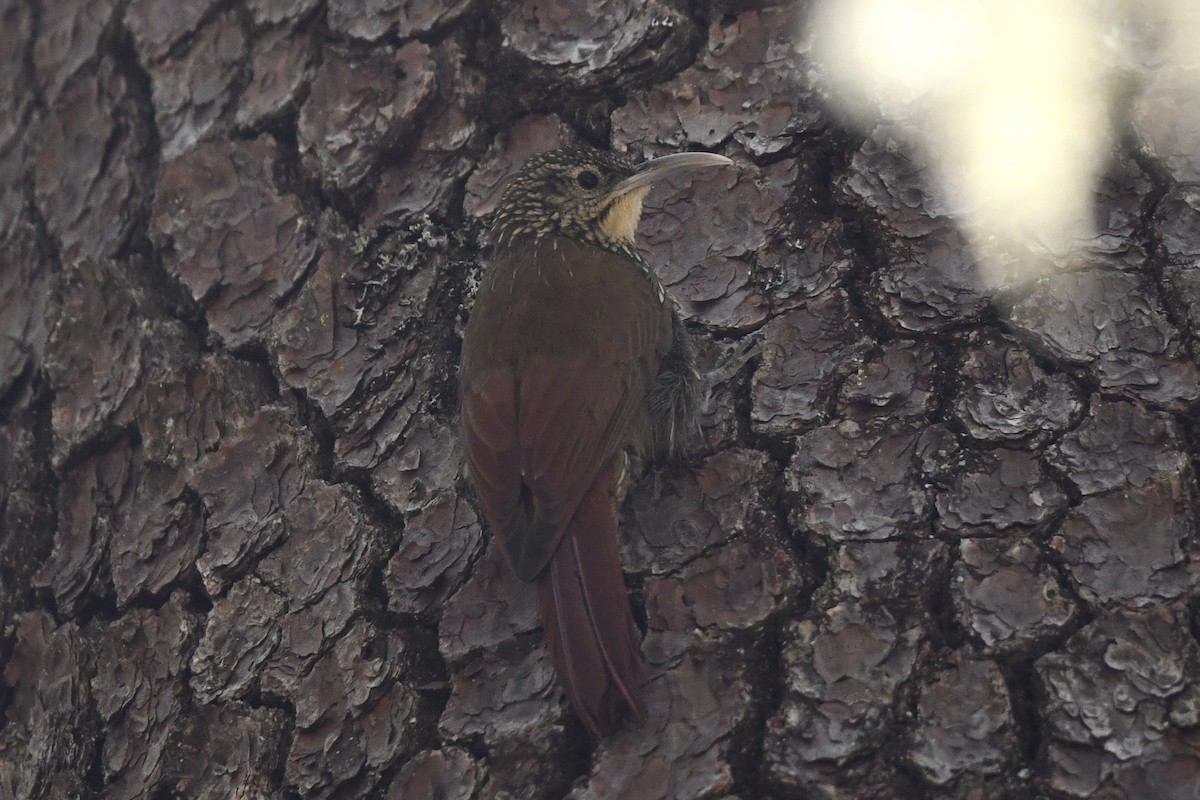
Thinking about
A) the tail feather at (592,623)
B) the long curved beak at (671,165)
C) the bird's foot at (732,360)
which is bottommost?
the tail feather at (592,623)

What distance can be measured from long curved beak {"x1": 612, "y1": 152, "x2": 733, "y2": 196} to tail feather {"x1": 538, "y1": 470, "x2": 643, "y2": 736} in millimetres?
943

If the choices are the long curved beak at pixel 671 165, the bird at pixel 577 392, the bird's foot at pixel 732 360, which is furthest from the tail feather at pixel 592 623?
the long curved beak at pixel 671 165

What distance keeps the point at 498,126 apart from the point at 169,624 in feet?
5.15

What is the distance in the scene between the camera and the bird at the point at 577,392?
2658mm

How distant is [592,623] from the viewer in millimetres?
2637

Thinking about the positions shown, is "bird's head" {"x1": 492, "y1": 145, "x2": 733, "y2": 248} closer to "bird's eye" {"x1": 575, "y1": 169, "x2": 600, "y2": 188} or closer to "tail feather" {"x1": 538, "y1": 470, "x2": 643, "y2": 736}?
"bird's eye" {"x1": 575, "y1": 169, "x2": 600, "y2": 188}

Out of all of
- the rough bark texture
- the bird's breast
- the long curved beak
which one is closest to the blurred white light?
the rough bark texture

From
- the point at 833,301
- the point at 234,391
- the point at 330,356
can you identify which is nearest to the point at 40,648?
the point at 234,391

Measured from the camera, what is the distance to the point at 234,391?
3.23m

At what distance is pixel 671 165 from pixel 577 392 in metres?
0.64

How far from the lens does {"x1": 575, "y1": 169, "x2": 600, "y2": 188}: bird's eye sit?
3617 mm

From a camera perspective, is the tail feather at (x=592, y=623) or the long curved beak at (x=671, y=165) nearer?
the tail feather at (x=592, y=623)

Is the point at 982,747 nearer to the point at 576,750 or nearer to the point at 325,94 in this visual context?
→ the point at 576,750

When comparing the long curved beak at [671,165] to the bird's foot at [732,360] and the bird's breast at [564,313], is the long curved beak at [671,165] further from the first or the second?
the bird's foot at [732,360]
